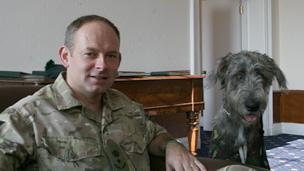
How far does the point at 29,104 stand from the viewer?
1304 mm

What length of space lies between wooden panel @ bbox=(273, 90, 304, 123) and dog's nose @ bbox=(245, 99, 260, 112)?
394cm

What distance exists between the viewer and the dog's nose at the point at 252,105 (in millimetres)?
2125

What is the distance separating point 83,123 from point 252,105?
3.56 ft

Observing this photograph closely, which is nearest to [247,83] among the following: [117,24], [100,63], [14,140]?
[100,63]

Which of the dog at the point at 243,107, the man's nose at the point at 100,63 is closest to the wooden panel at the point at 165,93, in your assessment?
the dog at the point at 243,107

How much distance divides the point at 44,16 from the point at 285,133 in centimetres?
422

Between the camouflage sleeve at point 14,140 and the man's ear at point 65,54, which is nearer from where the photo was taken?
the camouflage sleeve at point 14,140

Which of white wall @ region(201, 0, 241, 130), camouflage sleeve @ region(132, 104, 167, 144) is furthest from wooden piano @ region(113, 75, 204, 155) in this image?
white wall @ region(201, 0, 241, 130)

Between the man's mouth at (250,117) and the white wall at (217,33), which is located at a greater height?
the white wall at (217,33)

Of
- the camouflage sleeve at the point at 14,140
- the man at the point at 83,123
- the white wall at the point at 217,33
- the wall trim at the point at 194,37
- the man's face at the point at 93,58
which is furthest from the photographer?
the white wall at the point at 217,33

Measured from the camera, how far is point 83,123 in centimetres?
138

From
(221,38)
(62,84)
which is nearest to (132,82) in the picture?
(62,84)

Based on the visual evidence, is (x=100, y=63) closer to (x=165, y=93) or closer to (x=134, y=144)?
(x=134, y=144)

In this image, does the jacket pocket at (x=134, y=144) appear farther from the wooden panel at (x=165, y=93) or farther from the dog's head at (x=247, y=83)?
the wooden panel at (x=165, y=93)
